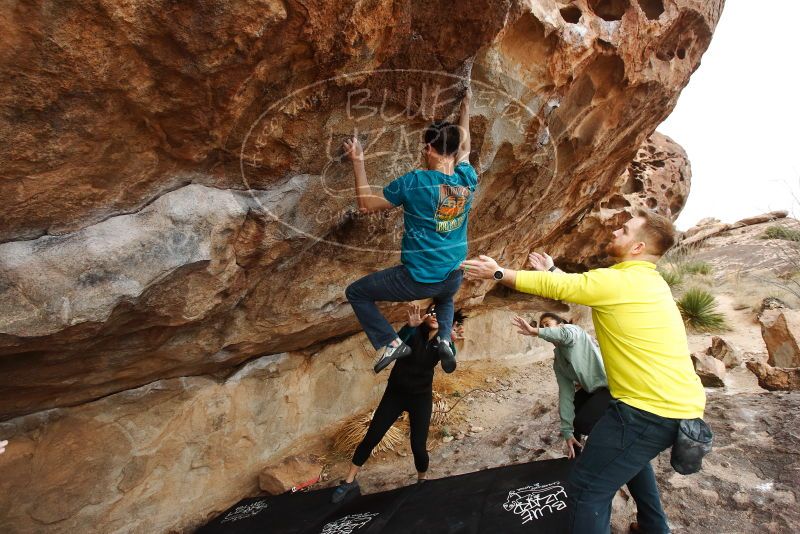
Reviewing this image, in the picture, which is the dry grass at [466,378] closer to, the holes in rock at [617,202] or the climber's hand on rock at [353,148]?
the holes in rock at [617,202]

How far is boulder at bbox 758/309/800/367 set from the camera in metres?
5.68

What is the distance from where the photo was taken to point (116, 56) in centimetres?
200

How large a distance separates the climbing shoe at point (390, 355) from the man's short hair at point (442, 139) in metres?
1.14

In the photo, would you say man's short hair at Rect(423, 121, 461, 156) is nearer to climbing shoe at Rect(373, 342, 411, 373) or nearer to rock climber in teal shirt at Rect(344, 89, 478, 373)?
rock climber in teal shirt at Rect(344, 89, 478, 373)

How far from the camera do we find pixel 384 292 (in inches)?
115

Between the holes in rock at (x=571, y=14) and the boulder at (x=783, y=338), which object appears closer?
the holes in rock at (x=571, y=14)

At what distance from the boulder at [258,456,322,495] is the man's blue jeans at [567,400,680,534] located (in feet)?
8.92

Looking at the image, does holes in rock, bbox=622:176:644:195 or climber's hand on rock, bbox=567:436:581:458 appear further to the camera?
holes in rock, bbox=622:176:644:195

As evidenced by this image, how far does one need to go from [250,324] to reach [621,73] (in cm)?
330

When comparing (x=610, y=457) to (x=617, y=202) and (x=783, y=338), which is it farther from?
(x=617, y=202)

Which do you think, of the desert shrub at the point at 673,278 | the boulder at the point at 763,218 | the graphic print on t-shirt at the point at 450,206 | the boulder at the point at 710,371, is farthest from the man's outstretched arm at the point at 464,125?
the boulder at the point at 763,218

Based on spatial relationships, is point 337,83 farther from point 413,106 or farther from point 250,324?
point 250,324

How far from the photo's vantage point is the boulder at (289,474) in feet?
14.1

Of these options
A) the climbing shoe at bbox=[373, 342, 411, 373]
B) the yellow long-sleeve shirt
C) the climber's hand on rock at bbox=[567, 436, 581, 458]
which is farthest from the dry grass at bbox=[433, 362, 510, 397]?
the yellow long-sleeve shirt
